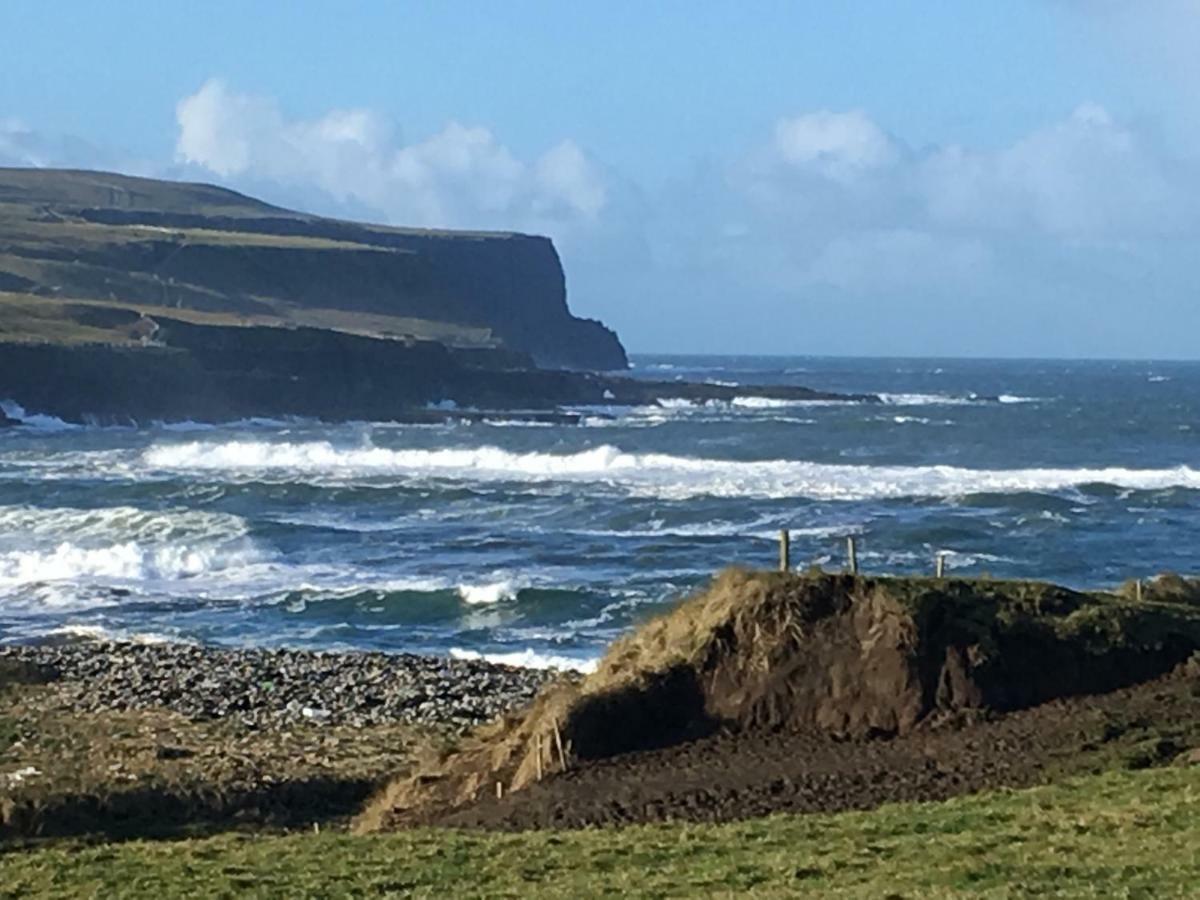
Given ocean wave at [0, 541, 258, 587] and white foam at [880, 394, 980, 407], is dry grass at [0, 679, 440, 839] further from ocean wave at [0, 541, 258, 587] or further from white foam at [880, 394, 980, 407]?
white foam at [880, 394, 980, 407]

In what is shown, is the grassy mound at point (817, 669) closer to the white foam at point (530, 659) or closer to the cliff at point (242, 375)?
the white foam at point (530, 659)

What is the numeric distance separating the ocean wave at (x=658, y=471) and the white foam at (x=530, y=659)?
2572cm

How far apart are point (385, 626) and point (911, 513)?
21.3 metres

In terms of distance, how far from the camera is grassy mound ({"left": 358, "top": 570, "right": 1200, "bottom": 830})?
1830cm

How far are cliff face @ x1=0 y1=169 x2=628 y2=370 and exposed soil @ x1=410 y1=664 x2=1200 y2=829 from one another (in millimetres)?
120003

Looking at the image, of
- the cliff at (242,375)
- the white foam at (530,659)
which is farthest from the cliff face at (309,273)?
the white foam at (530,659)

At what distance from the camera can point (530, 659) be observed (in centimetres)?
2975

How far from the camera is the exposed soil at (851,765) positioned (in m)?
16.2

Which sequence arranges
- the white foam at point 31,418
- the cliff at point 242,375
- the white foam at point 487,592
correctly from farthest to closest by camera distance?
the cliff at point 242,375 < the white foam at point 31,418 < the white foam at point 487,592

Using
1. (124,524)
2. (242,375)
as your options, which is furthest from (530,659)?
(242,375)

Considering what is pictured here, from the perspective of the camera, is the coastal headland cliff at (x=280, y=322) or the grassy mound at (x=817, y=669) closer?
the grassy mound at (x=817, y=669)

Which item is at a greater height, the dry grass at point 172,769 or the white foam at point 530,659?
the dry grass at point 172,769

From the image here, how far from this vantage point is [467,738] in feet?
65.5

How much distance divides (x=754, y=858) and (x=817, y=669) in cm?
581
